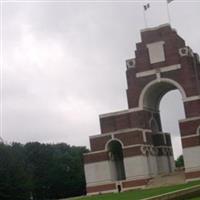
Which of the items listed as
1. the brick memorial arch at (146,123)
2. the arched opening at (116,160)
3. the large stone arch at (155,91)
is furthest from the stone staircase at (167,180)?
the large stone arch at (155,91)

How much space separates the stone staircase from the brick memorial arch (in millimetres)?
669

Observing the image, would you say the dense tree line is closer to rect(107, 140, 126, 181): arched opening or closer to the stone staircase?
rect(107, 140, 126, 181): arched opening

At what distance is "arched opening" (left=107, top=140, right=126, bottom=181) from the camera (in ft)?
161

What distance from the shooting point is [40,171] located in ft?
232

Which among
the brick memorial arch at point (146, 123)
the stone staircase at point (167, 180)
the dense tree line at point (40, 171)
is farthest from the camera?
the dense tree line at point (40, 171)

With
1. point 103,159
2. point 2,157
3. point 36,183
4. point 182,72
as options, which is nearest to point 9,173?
point 2,157

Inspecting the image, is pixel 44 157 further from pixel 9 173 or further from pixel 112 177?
pixel 112 177

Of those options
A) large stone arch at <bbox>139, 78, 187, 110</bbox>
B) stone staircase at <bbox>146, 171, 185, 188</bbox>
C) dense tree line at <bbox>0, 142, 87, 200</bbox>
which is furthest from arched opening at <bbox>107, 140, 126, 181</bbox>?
dense tree line at <bbox>0, 142, 87, 200</bbox>

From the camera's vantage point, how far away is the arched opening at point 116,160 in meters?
49.1

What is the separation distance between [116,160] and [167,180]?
6.22 metres

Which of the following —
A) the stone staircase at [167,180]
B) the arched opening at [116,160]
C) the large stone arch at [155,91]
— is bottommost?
the stone staircase at [167,180]

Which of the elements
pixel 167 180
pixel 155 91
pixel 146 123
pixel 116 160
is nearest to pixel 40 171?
pixel 116 160

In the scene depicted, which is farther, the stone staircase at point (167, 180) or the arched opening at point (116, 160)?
the arched opening at point (116, 160)

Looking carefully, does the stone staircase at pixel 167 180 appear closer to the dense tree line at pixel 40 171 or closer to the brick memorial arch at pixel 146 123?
the brick memorial arch at pixel 146 123
